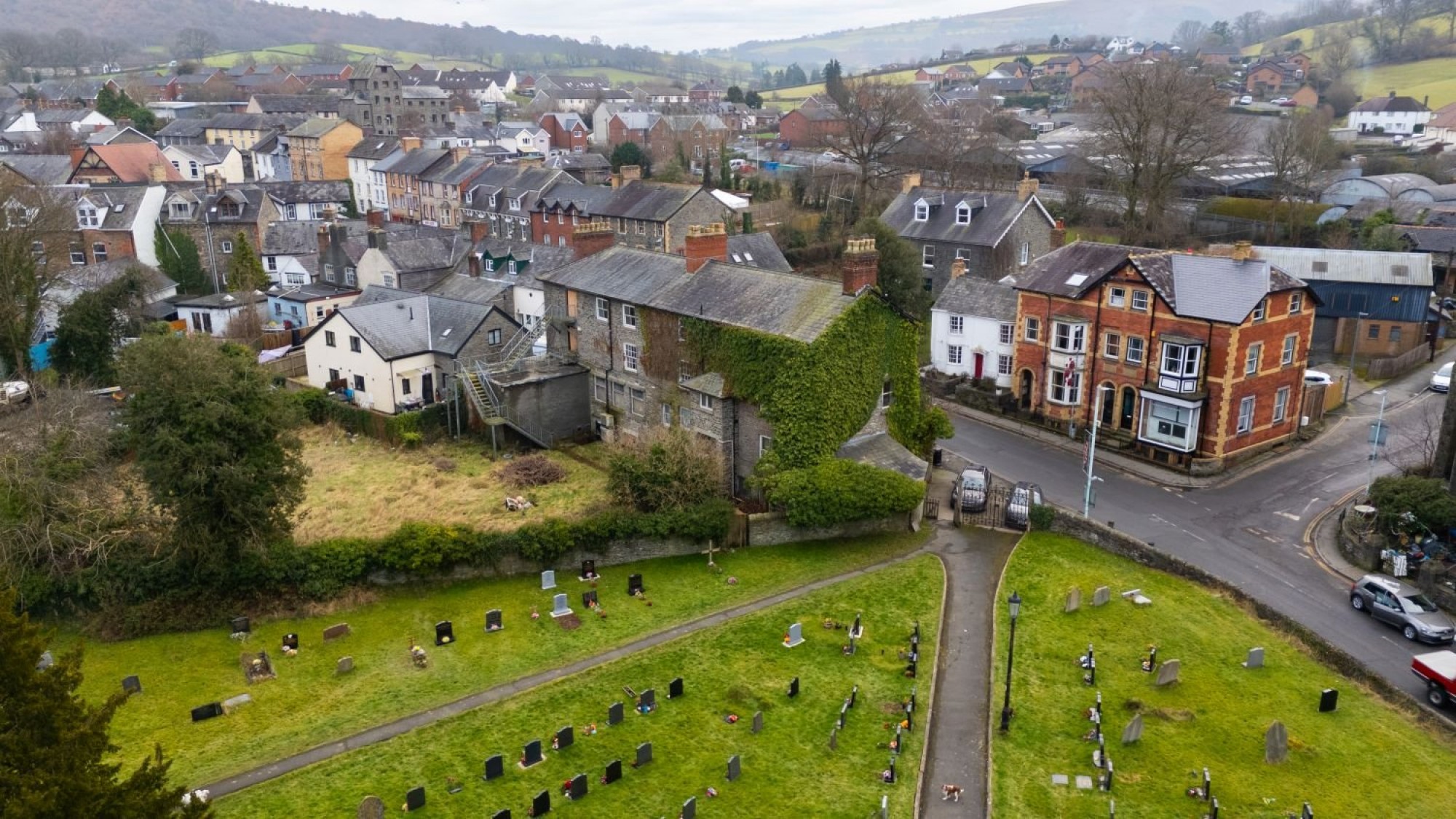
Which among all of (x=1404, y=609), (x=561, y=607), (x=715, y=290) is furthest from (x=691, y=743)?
(x=1404, y=609)

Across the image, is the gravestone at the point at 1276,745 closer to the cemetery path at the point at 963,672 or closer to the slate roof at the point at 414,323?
the cemetery path at the point at 963,672

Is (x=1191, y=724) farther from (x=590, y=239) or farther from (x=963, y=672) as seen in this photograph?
(x=590, y=239)

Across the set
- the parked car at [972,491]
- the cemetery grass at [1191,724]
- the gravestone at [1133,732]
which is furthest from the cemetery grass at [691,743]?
the parked car at [972,491]

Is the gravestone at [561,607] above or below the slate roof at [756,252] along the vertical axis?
below

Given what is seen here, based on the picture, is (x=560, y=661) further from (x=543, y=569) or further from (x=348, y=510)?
(x=348, y=510)

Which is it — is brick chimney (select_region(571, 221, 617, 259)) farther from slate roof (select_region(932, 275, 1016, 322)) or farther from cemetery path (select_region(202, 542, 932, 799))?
cemetery path (select_region(202, 542, 932, 799))

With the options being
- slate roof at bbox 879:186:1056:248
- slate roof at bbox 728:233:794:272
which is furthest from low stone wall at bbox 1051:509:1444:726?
slate roof at bbox 879:186:1056:248

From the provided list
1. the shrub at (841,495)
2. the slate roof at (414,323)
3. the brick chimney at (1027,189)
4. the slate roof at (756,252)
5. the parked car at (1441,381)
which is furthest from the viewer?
the brick chimney at (1027,189)
